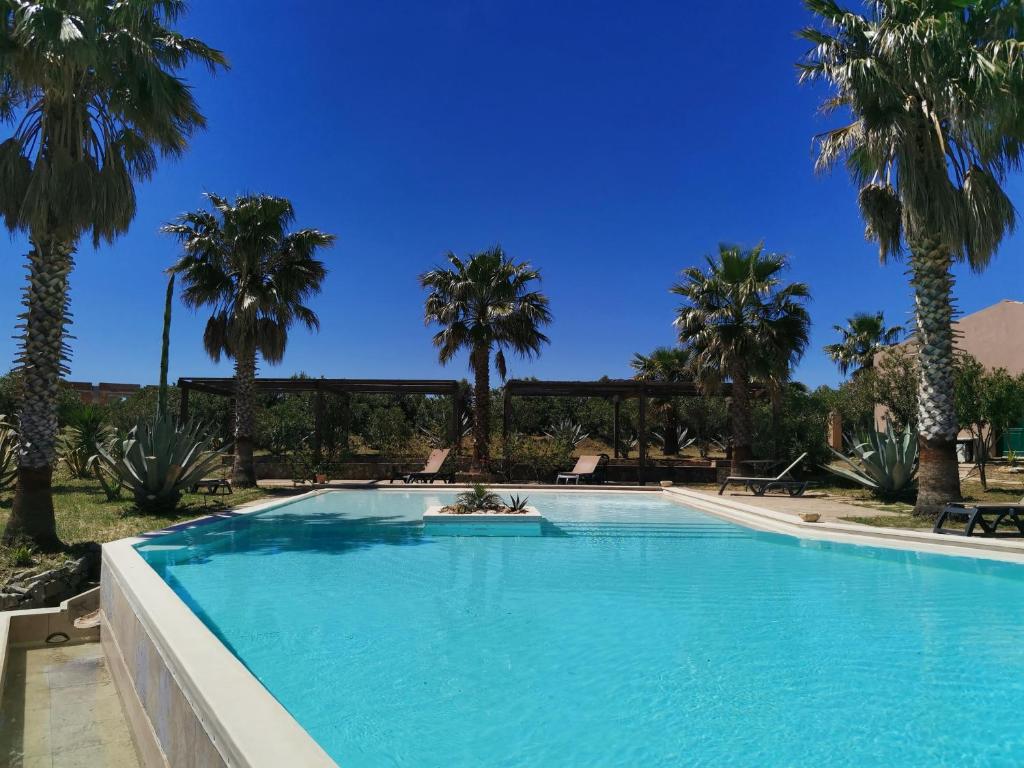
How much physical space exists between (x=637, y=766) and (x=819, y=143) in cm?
1278

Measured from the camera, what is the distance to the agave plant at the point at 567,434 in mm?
22453

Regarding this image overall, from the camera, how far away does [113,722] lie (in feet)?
14.1

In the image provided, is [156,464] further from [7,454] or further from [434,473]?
[434,473]

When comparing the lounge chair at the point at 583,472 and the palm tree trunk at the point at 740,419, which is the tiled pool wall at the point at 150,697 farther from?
the palm tree trunk at the point at 740,419

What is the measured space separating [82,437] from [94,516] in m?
7.11

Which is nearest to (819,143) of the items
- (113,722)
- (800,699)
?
(800,699)

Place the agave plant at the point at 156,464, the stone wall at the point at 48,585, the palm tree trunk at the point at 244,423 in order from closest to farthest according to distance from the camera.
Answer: the stone wall at the point at 48,585, the agave plant at the point at 156,464, the palm tree trunk at the point at 244,423

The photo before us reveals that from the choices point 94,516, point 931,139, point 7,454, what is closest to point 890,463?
point 931,139

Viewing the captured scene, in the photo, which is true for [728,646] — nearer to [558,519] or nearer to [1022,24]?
[558,519]

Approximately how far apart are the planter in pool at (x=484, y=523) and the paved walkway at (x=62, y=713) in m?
6.13

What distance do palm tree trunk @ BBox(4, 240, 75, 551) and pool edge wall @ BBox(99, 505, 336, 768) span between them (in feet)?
11.9

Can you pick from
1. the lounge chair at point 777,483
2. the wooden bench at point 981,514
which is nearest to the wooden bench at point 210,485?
the lounge chair at point 777,483

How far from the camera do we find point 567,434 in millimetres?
25984

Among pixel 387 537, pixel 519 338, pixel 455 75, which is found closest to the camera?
pixel 387 537
